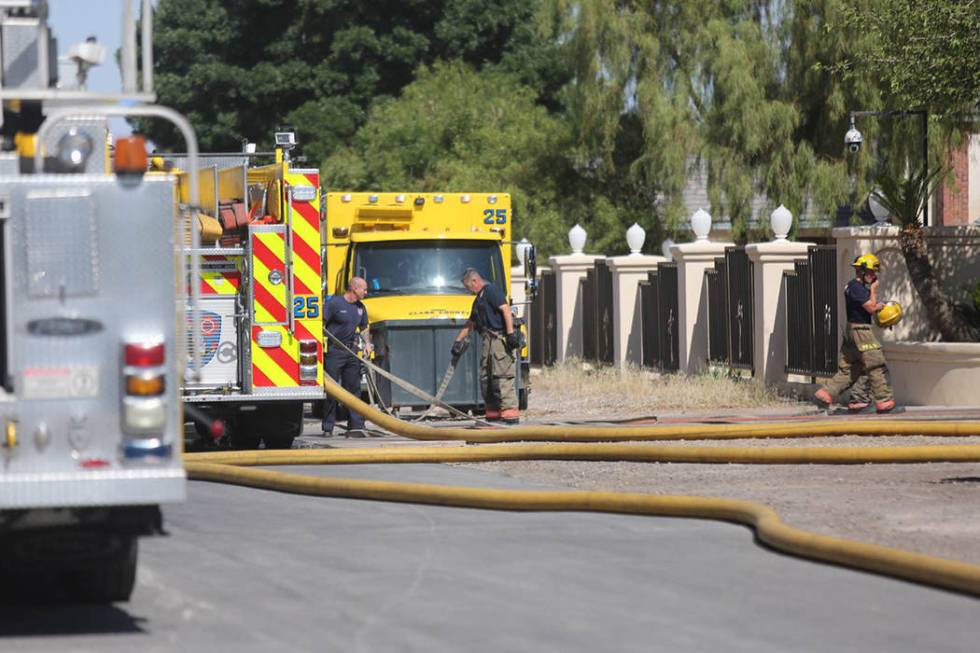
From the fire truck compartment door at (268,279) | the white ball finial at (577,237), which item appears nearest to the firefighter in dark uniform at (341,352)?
the fire truck compartment door at (268,279)

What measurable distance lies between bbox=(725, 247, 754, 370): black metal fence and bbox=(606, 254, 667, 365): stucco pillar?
4179 millimetres

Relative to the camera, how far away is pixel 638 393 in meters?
25.6

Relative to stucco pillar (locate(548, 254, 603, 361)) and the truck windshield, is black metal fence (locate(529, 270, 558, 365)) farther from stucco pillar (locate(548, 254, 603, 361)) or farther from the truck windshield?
the truck windshield

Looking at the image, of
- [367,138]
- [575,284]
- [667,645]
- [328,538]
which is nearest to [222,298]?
[328,538]

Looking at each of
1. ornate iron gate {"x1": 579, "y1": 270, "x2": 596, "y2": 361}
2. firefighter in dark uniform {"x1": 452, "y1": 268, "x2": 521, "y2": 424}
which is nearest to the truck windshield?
firefighter in dark uniform {"x1": 452, "y1": 268, "x2": 521, "y2": 424}

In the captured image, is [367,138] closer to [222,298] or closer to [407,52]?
[407,52]

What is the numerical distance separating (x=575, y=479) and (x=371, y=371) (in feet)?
24.4

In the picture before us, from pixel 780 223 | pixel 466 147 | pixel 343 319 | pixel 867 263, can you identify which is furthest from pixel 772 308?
pixel 466 147

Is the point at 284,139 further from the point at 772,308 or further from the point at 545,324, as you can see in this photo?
the point at 545,324

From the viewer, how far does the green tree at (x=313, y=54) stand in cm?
5381

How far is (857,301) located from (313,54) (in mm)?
37250

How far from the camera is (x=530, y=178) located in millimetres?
43875

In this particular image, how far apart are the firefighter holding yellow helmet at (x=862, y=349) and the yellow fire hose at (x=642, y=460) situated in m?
3.67

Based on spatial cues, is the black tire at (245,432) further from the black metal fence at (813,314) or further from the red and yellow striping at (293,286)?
the black metal fence at (813,314)
